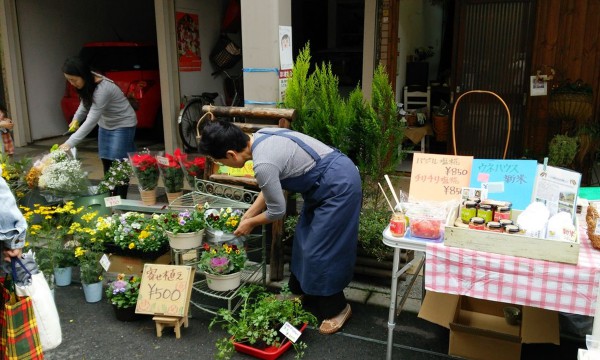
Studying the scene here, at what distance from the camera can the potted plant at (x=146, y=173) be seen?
4.88 metres

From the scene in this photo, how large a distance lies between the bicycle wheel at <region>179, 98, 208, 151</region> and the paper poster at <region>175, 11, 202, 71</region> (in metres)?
0.56

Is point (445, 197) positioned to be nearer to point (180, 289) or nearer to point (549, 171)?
point (549, 171)

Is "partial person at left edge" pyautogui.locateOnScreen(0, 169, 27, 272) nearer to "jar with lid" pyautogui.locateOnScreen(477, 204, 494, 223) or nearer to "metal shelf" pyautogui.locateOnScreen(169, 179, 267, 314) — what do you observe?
"metal shelf" pyautogui.locateOnScreen(169, 179, 267, 314)

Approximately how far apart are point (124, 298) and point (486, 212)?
2524 mm

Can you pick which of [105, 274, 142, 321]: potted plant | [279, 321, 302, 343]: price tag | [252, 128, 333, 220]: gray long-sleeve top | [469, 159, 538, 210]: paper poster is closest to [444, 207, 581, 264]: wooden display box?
[469, 159, 538, 210]: paper poster

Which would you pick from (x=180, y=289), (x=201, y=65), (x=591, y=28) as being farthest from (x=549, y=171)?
(x=201, y=65)

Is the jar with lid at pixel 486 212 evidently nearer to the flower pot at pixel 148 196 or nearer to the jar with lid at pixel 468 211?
the jar with lid at pixel 468 211

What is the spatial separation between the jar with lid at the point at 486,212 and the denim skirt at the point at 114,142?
4.07 meters

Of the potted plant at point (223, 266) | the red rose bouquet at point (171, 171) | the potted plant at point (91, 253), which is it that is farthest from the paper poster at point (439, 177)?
the potted plant at point (91, 253)

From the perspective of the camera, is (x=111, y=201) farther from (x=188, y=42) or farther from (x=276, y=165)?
(x=188, y=42)

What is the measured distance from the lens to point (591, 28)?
6305 mm

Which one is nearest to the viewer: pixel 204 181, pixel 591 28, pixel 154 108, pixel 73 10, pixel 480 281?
pixel 480 281

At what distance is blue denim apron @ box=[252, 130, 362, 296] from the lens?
11.2 feet

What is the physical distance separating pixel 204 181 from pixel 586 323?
286 centimetres
